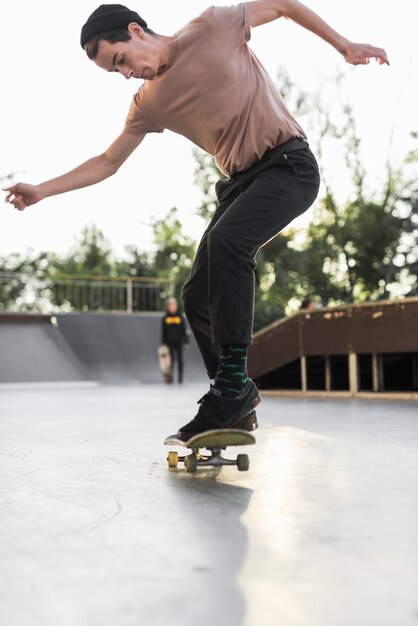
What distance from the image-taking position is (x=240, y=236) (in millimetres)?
2600

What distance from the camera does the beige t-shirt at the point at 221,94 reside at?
2.69 m

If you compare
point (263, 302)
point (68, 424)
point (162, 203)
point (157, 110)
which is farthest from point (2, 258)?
point (157, 110)

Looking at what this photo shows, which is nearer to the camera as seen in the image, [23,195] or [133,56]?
[133,56]

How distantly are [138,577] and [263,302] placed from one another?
23531mm

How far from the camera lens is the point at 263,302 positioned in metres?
24.7

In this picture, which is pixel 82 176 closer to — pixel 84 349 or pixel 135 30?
pixel 135 30

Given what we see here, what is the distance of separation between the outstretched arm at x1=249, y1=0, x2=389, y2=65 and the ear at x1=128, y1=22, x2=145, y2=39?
1.50 ft

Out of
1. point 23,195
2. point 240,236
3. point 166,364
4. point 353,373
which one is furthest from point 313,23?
point 166,364

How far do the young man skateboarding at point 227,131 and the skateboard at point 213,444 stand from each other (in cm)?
9

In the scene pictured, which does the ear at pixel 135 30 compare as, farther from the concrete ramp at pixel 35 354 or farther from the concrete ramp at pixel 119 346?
the concrete ramp at pixel 119 346

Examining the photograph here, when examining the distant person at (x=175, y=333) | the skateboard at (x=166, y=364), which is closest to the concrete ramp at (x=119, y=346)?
the skateboard at (x=166, y=364)

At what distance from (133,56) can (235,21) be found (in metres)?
0.46

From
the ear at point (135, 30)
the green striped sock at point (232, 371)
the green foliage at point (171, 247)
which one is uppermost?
the green foliage at point (171, 247)

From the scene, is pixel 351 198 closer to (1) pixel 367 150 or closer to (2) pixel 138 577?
(1) pixel 367 150
